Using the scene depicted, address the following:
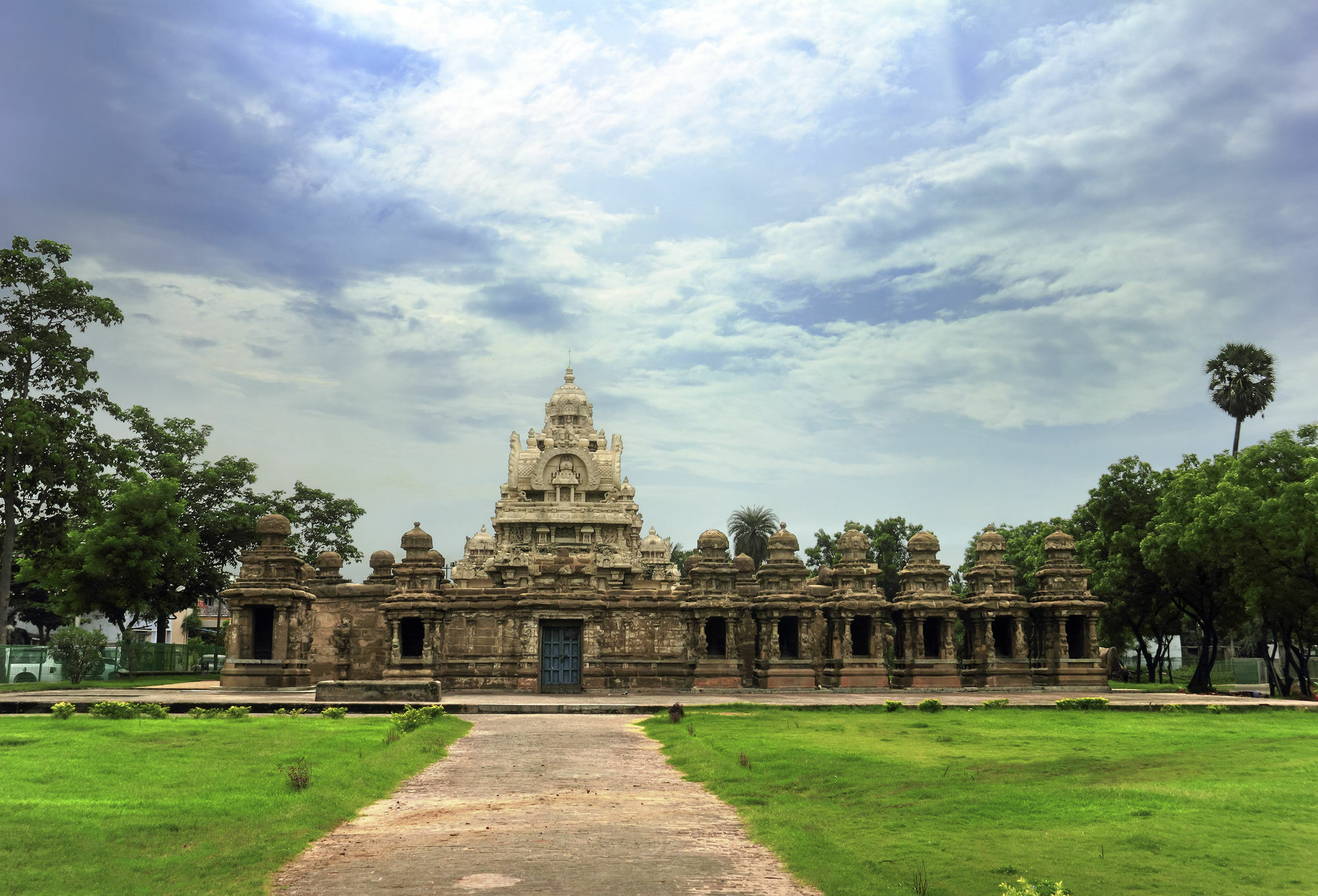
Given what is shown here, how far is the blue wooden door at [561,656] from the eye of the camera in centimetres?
4319

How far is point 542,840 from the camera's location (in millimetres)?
12328

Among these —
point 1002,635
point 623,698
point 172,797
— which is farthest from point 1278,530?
point 172,797

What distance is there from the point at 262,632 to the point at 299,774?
30984 mm

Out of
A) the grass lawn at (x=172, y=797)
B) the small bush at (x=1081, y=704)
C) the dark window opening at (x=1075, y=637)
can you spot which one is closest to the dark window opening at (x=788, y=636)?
the dark window opening at (x=1075, y=637)

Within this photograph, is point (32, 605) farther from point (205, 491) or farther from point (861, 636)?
point (861, 636)

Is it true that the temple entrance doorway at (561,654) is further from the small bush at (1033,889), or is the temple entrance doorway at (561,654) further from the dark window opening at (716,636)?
the small bush at (1033,889)

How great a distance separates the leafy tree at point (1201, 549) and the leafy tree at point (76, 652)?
48096 millimetres

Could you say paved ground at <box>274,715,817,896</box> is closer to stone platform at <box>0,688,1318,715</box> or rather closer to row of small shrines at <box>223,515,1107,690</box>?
stone platform at <box>0,688,1318,715</box>

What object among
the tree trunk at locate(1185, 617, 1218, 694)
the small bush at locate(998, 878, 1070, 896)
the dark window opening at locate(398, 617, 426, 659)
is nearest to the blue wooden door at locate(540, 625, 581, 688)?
the dark window opening at locate(398, 617, 426, 659)

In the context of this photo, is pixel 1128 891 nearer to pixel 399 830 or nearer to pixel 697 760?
pixel 399 830

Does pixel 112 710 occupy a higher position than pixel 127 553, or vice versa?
pixel 127 553

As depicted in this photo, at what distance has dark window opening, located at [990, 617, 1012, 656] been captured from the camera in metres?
48.8

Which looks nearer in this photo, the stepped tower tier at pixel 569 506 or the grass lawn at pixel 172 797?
the grass lawn at pixel 172 797

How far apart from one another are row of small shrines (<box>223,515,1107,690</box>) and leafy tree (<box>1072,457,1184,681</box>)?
401 centimetres
